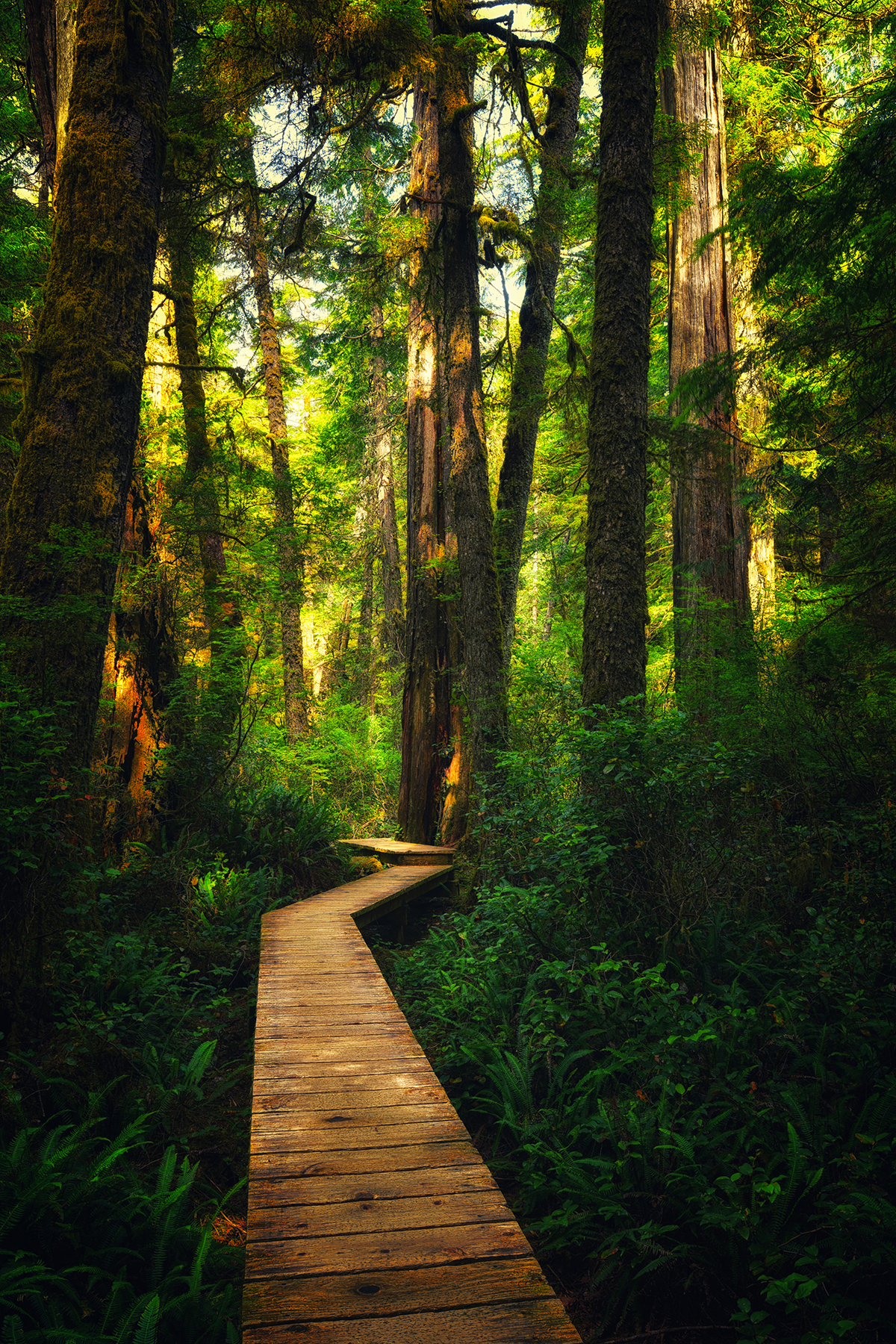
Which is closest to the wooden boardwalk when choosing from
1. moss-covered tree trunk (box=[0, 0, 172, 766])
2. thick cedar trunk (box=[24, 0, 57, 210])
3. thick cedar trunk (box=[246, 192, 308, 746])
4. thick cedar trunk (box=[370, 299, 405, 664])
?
moss-covered tree trunk (box=[0, 0, 172, 766])

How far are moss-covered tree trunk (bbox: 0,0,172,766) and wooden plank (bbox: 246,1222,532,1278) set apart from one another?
335cm

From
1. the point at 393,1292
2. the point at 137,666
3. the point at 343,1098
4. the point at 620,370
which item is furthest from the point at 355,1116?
the point at 137,666

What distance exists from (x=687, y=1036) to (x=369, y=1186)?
1.81m

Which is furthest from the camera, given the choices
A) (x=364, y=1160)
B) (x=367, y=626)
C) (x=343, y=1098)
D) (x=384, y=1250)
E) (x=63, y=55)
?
(x=367, y=626)

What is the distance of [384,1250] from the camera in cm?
245

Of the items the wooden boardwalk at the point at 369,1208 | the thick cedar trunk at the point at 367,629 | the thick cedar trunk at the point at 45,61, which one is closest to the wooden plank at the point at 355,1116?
the wooden boardwalk at the point at 369,1208

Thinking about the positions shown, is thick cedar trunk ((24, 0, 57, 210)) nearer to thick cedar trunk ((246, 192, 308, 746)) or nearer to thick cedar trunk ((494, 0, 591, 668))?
thick cedar trunk ((246, 192, 308, 746))

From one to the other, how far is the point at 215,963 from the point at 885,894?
17.4 ft

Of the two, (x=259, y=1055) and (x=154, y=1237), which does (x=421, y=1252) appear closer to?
(x=154, y=1237)

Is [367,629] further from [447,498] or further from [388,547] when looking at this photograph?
[447,498]

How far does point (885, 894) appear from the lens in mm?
4215

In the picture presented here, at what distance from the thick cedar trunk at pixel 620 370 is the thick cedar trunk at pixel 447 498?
267 cm

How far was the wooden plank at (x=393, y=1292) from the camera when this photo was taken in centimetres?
216

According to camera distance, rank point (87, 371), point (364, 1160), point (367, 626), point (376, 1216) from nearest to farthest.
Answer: point (376, 1216) → point (364, 1160) → point (87, 371) → point (367, 626)
